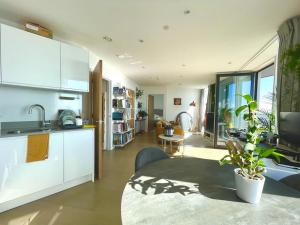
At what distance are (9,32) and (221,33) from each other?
2830 millimetres

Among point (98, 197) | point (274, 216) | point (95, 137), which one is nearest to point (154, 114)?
point (95, 137)

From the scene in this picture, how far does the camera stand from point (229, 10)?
1871 millimetres

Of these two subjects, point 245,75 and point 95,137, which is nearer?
point 95,137

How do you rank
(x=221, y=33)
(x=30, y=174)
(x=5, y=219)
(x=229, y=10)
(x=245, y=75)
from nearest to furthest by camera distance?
(x=5, y=219) < (x=229, y=10) < (x=30, y=174) < (x=221, y=33) < (x=245, y=75)

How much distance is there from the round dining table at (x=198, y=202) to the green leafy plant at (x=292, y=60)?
1.61 meters

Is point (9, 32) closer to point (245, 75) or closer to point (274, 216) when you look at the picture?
point (274, 216)

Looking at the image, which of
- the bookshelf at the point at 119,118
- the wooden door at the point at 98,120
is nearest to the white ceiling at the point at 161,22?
the wooden door at the point at 98,120

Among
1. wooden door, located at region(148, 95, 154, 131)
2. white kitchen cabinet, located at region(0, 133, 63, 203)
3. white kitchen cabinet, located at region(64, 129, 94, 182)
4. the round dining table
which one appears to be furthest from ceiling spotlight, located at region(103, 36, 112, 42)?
wooden door, located at region(148, 95, 154, 131)

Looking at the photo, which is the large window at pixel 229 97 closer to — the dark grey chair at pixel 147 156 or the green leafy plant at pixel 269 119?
the green leafy plant at pixel 269 119

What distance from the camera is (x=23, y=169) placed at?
1947 millimetres

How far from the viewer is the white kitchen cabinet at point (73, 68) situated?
96.5 inches

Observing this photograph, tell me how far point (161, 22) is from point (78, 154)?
226 centimetres

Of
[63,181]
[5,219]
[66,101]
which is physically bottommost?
[5,219]

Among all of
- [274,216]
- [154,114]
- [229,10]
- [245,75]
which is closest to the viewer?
[274,216]
